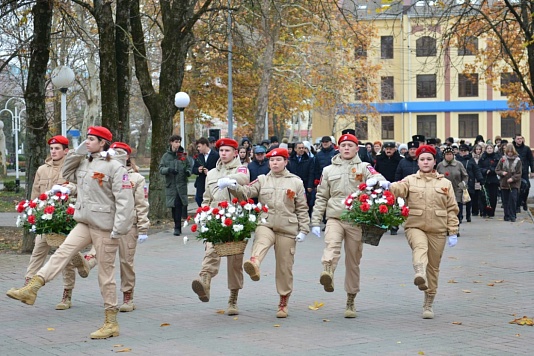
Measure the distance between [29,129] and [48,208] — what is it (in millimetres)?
6457

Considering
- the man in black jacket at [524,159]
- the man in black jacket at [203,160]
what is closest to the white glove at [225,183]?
the man in black jacket at [203,160]

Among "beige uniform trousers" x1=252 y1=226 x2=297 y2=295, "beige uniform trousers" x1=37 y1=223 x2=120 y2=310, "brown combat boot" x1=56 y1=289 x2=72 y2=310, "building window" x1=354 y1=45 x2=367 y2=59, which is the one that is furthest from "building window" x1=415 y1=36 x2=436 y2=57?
A: "beige uniform trousers" x1=37 y1=223 x2=120 y2=310

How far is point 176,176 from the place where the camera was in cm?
1930

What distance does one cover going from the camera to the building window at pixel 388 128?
247 ft

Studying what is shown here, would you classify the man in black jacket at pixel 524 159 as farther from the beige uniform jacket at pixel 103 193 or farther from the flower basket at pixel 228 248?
the beige uniform jacket at pixel 103 193

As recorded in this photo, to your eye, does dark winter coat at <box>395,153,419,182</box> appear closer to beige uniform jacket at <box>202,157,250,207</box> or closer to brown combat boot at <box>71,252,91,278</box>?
beige uniform jacket at <box>202,157,250,207</box>

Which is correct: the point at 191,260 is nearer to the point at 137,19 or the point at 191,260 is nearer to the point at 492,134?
the point at 137,19

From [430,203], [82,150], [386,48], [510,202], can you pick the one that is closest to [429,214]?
[430,203]

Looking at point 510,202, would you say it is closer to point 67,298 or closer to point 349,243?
point 349,243

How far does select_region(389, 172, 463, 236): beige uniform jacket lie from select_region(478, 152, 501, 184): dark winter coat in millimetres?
14089

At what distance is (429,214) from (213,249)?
2310 mm

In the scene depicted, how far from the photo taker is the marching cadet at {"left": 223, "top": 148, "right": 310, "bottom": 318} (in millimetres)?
10016

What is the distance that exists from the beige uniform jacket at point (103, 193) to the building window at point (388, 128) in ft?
220

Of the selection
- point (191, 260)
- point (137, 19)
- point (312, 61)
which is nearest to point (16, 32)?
point (137, 19)
